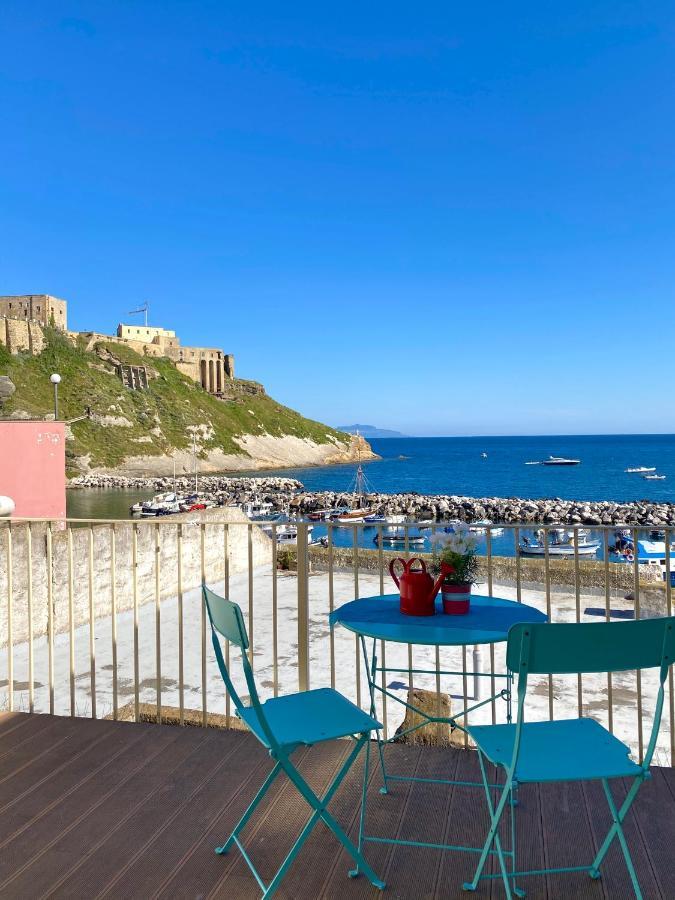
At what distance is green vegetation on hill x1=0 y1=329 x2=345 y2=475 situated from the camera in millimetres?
55250

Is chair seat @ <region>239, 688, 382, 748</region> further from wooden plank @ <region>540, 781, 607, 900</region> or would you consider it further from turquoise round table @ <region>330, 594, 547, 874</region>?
wooden plank @ <region>540, 781, 607, 900</region>

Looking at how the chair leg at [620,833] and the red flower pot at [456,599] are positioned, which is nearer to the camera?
the chair leg at [620,833]

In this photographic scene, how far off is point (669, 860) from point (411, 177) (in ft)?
85.2

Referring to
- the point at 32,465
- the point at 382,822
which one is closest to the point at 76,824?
the point at 382,822

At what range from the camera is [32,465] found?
1227 centimetres

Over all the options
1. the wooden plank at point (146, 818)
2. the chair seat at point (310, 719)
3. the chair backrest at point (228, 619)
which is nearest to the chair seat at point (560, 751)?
the chair seat at point (310, 719)

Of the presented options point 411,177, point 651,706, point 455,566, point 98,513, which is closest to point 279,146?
point 411,177

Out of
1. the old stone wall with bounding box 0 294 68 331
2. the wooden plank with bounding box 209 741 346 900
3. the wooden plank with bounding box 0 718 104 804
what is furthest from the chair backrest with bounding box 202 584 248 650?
the old stone wall with bounding box 0 294 68 331

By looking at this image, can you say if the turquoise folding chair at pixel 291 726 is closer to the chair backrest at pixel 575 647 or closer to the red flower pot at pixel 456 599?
the red flower pot at pixel 456 599

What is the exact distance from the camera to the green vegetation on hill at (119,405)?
181 feet

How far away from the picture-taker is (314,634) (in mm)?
10594

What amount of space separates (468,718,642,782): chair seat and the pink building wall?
1152cm

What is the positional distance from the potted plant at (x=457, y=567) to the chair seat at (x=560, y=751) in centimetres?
50

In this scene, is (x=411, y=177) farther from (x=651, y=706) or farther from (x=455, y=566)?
(x=455, y=566)
